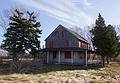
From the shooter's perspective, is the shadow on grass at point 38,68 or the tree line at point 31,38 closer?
the shadow on grass at point 38,68

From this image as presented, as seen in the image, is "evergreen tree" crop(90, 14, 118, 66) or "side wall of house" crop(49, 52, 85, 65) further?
"side wall of house" crop(49, 52, 85, 65)

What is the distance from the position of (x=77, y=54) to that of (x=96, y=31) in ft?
22.1

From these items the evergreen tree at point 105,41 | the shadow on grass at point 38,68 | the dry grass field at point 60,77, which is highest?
the evergreen tree at point 105,41

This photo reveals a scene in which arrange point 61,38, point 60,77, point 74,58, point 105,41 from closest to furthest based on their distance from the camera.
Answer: point 60,77 < point 105,41 < point 74,58 < point 61,38

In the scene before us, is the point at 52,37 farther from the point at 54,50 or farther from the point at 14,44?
the point at 14,44

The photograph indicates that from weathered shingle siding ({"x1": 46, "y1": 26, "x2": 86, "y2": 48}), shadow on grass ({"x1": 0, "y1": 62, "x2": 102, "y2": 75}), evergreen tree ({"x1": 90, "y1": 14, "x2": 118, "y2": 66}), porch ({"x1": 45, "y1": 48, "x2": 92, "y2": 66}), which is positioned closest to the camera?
shadow on grass ({"x1": 0, "y1": 62, "x2": 102, "y2": 75})

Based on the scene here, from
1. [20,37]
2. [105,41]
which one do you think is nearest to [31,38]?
[20,37]

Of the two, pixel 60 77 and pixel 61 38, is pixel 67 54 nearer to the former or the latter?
pixel 61 38

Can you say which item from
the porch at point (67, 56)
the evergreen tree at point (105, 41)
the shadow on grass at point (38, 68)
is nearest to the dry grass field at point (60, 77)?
the shadow on grass at point (38, 68)

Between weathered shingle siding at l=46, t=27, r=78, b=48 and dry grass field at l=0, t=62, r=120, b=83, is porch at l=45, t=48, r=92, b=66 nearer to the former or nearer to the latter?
weathered shingle siding at l=46, t=27, r=78, b=48

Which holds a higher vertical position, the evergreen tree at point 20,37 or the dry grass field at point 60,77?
the evergreen tree at point 20,37

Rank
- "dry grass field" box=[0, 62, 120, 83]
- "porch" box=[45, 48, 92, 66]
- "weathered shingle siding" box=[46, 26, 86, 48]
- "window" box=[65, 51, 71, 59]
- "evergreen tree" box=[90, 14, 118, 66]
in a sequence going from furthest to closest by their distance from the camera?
1. "window" box=[65, 51, 71, 59]
2. "weathered shingle siding" box=[46, 26, 86, 48]
3. "porch" box=[45, 48, 92, 66]
4. "evergreen tree" box=[90, 14, 118, 66]
5. "dry grass field" box=[0, 62, 120, 83]

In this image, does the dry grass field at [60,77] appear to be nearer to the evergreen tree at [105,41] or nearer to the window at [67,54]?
the evergreen tree at [105,41]

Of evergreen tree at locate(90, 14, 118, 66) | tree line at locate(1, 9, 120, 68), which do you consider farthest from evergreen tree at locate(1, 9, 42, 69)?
evergreen tree at locate(90, 14, 118, 66)
